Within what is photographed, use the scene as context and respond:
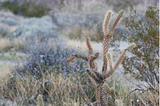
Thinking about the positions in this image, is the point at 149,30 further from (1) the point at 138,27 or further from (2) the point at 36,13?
(2) the point at 36,13

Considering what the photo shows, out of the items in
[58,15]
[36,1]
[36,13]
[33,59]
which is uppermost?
[36,1]

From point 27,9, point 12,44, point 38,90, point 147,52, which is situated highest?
point 27,9

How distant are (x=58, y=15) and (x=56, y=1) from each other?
30.3m

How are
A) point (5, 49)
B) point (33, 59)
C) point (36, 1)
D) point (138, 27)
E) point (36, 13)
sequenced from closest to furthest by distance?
1. point (138, 27)
2. point (33, 59)
3. point (5, 49)
4. point (36, 13)
5. point (36, 1)

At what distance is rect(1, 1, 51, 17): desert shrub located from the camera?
23.2 m

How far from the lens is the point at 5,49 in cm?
770

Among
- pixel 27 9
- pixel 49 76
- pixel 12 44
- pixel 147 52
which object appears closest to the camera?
pixel 147 52

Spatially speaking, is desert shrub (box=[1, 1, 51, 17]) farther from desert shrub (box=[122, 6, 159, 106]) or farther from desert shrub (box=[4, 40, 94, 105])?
desert shrub (box=[122, 6, 159, 106])

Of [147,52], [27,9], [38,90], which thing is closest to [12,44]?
[38,90]

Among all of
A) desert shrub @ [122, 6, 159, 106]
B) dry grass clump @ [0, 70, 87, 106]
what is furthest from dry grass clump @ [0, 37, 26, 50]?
desert shrub @ [122, 6, 159, 106]

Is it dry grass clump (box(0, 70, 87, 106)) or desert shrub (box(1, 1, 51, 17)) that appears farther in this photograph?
desert shrub (box(1, 1, 51, 17))

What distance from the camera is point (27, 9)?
27922 mm

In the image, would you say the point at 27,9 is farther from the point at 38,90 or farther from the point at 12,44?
the point at 38,90

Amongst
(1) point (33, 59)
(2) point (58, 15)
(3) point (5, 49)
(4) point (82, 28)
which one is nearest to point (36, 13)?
(2) point (58, 15)
